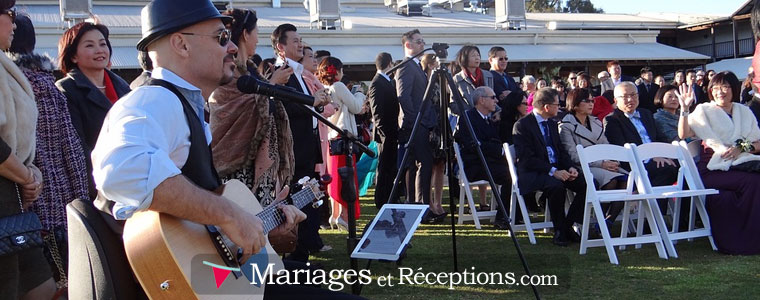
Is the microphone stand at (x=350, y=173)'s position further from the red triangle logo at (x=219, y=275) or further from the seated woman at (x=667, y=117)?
the seated woman at (x=667, y=117)

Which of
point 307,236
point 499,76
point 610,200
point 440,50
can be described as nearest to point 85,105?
Answer: point 307,236

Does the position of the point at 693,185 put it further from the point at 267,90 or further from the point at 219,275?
the point at 219,275

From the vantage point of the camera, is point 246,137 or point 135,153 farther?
point 246,137

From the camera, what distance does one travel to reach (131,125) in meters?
2.02

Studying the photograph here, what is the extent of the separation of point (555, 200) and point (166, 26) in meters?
5.17

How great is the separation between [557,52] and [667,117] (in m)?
14.9

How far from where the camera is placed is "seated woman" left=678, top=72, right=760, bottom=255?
6.17 m

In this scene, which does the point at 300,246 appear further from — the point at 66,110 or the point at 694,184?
the point at 694,184

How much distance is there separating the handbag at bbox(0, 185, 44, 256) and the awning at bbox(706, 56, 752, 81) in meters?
22.6

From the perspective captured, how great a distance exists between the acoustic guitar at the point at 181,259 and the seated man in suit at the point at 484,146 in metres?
5.37

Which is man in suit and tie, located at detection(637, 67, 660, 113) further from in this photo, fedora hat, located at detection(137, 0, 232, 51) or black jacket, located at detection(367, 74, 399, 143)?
fedora hat, located at detection(137, 0, 232, 51)

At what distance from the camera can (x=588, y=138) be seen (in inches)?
285

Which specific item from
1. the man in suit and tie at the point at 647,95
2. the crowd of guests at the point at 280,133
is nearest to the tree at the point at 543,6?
the man in suit and tie at the point at 647,95

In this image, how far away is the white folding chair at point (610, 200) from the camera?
5965mm
